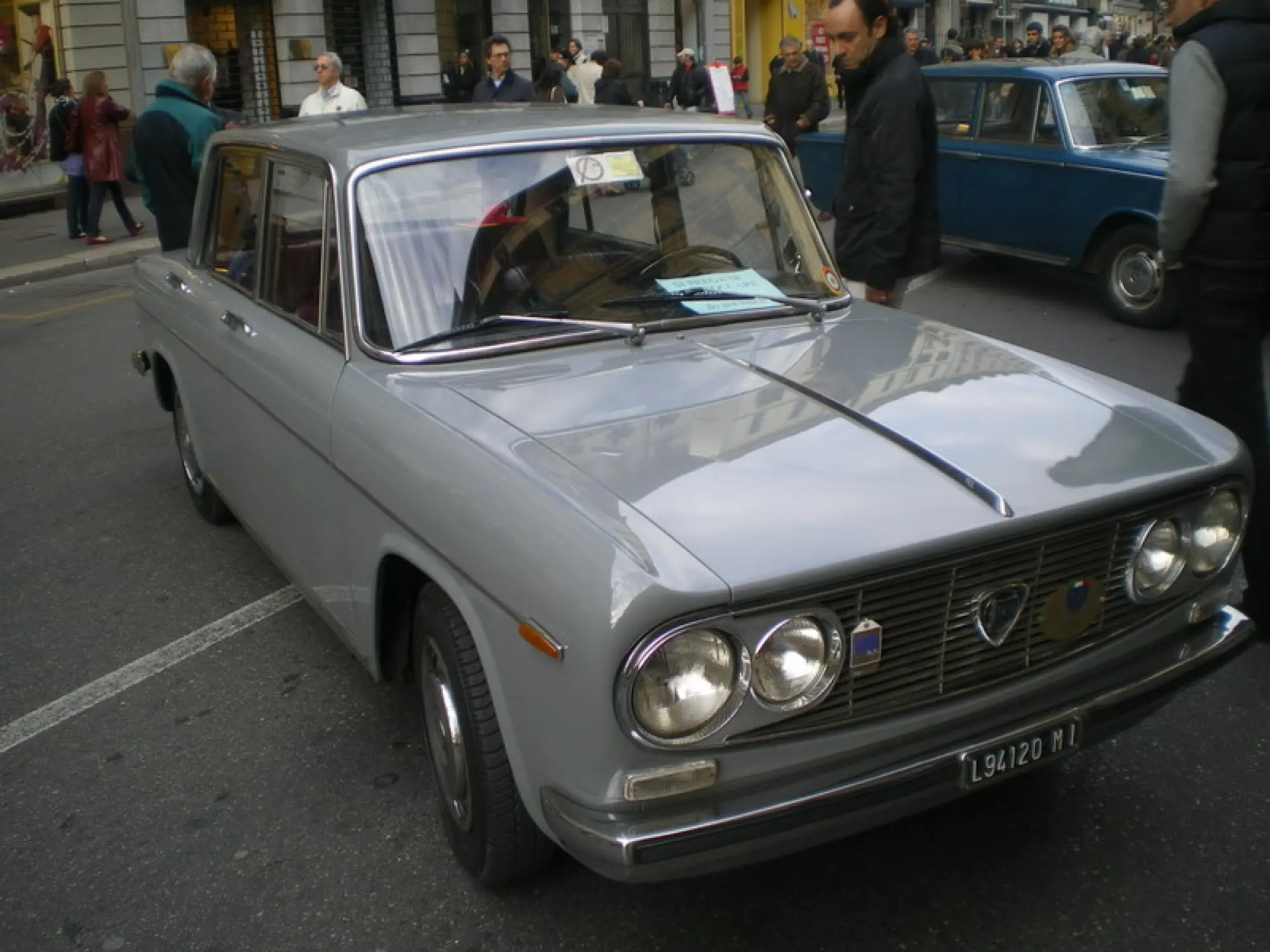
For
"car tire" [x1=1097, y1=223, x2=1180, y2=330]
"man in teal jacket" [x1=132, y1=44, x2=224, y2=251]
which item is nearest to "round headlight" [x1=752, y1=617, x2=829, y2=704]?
"man in teal jacket" [x1=132, y1=44, x2=224, y2=251]

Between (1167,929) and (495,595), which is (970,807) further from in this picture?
(495,595)

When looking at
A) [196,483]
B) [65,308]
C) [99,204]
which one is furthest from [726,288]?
[99,204]

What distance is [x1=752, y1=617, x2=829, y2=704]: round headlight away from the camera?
244 centimetres

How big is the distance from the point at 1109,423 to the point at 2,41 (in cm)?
2025

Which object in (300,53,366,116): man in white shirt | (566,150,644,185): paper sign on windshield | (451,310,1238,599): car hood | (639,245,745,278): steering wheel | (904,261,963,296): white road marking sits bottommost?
(904,261,963,296): white road marking

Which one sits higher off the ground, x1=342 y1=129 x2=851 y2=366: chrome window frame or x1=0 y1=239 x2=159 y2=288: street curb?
x1=342 y1=129 x2=851 y2=366: chrome window frame

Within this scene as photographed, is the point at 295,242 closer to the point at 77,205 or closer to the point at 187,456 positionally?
the point at 187,456

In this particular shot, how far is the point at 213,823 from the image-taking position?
3381 millimetres

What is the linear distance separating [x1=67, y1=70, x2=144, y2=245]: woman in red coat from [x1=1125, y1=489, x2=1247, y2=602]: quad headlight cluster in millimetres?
13401

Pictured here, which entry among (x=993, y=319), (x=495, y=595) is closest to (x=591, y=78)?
(x=993, y=319)

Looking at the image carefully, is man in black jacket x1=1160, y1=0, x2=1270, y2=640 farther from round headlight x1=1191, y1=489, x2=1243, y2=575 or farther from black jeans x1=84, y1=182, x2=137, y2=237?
black jeans x1=84, y1=182, x2=137, y2=237

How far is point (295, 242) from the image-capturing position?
397 cm

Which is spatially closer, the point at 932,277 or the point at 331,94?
the point at 932,277

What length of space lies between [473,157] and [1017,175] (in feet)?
22.3
